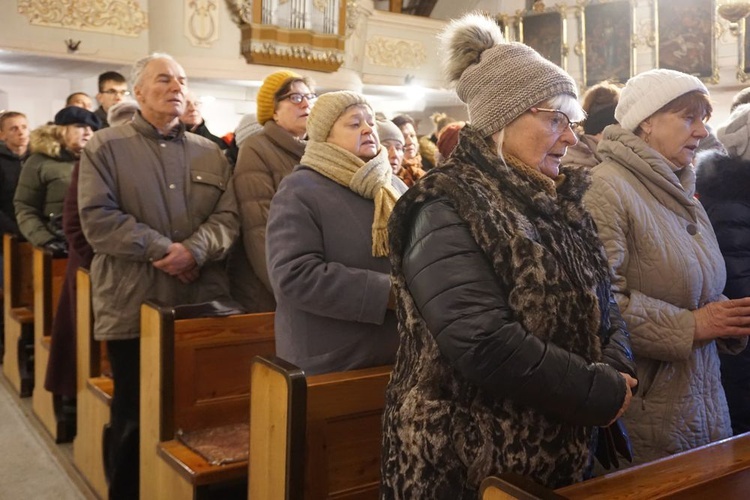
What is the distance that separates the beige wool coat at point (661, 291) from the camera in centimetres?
178

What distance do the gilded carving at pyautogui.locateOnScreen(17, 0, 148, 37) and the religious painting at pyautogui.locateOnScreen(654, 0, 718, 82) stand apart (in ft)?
19.9

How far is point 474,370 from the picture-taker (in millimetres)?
1267

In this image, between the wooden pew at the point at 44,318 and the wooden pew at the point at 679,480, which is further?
the wooden pew at the point at 44,318

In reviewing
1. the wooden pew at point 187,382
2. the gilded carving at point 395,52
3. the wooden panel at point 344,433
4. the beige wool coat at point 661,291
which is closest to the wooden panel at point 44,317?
the wooden pew at point 187,382

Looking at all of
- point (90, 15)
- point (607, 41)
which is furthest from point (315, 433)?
point (607, 41)

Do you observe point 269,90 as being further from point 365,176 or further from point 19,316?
point 19,316

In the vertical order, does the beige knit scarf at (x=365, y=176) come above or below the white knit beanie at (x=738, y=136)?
below

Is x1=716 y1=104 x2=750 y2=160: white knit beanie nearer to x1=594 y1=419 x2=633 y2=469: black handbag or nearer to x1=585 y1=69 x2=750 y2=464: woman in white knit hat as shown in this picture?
x1=585 y1=69 x2=750 y2=464: woman in white knit hat

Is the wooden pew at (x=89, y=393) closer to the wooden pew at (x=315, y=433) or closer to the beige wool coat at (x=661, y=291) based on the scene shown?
the wooden pew at (x=315, y=433)

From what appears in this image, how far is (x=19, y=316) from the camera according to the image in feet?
14.6

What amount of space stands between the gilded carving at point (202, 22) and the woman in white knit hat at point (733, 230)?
25.2 ft

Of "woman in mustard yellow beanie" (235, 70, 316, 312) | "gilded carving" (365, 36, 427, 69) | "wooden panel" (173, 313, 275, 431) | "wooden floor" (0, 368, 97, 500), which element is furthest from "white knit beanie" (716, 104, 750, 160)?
"gilded carving" (365, 36, 427, 69)

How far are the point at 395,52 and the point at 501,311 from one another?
1020 centimetres

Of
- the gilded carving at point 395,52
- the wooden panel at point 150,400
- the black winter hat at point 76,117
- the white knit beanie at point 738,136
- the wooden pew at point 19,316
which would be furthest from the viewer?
the gilded carving at point 395,52
